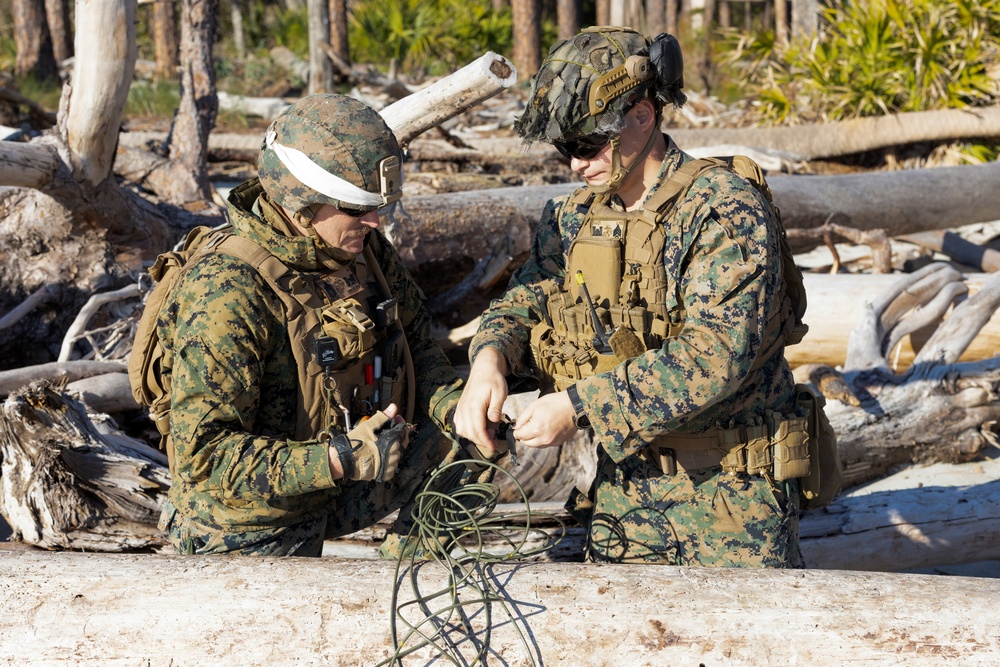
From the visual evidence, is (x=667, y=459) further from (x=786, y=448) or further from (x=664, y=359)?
(x=664, y=359)

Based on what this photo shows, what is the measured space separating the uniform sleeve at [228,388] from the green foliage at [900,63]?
1190cm

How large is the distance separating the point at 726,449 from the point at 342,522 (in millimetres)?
1324

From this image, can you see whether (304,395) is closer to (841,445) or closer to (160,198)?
(841,445)

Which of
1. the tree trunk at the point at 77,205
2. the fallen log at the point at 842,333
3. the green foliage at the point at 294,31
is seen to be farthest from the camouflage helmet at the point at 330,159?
the green foliage at the point at 294,31

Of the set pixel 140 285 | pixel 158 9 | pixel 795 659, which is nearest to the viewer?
pixel 795 659

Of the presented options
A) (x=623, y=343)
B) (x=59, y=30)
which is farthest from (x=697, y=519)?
(x=59, y=30)

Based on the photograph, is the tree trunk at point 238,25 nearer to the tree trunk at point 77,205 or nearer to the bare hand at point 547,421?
the tree trunk at point 77,205

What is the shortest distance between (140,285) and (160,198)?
2778mm

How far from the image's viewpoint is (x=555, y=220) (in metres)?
3.29

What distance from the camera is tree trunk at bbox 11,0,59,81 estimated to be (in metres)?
17.9

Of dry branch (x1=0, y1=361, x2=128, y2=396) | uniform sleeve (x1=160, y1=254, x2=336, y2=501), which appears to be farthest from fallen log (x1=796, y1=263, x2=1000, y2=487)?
dry branch (x1=0, y1=361, x2=128, y2=396)

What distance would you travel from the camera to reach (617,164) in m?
2.85

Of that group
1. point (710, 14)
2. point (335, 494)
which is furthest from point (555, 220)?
point (710, 14)

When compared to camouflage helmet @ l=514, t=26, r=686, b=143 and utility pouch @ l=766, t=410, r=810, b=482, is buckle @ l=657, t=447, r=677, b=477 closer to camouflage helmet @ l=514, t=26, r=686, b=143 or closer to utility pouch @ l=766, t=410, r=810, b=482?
utility pouch @ l=766, t=410, r=810, b=482
